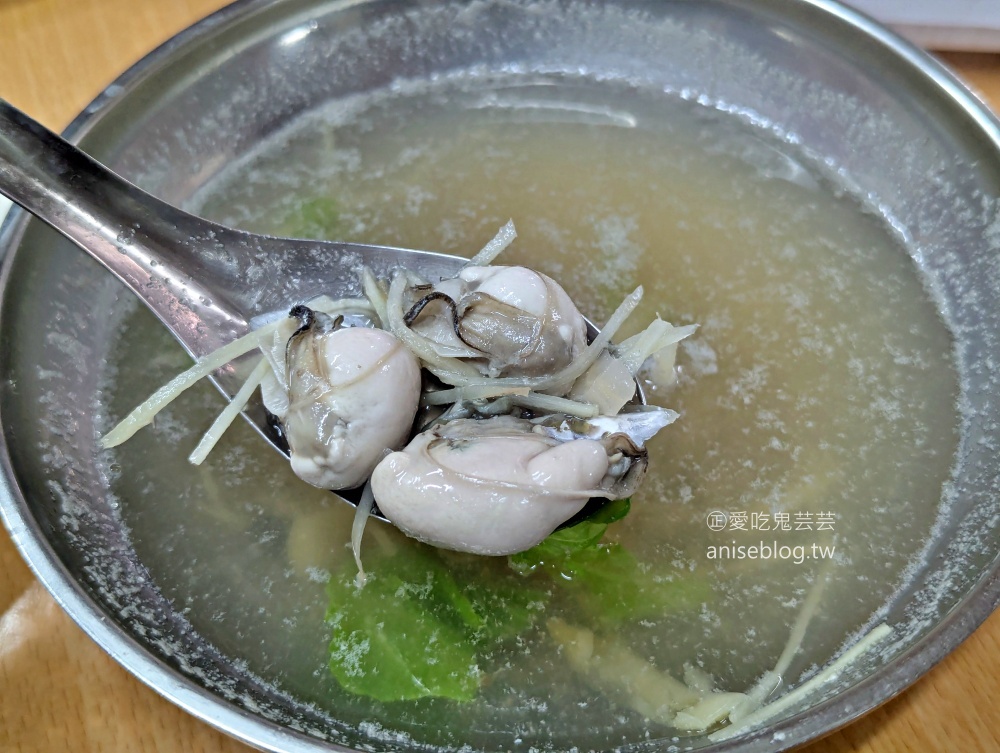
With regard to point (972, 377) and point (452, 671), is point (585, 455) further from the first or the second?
point (972, 377)

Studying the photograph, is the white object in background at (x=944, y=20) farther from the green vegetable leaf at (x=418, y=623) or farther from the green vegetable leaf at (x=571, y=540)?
the green vegetable leaf at (x=418, y=623)

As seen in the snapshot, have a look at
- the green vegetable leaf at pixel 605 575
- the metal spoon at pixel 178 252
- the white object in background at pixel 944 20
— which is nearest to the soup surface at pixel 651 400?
the green vegetable leaf at pixel 605 575

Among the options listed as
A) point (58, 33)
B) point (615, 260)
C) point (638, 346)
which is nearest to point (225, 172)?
point (58, 33)

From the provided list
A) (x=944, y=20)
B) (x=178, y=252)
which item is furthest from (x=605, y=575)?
(x=944, y=20)

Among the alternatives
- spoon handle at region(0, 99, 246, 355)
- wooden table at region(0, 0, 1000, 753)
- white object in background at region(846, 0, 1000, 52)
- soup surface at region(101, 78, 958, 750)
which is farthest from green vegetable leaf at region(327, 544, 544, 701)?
white object in background at region(846, 0, 1000, 52)

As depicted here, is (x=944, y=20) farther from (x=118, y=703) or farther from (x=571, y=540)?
(x=118, y=703)

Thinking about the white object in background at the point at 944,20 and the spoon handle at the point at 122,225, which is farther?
the white object in background at the point at 944,20
